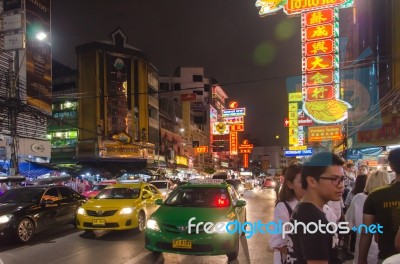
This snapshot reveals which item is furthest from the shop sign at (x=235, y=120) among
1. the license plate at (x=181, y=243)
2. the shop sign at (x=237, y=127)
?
the license plate at (x=181, y=243)

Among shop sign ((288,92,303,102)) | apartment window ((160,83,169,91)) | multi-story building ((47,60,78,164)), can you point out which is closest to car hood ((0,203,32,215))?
shop sign ((288,92,303,102))

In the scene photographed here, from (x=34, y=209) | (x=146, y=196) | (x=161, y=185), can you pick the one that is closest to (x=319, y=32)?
(x=161, y=185)

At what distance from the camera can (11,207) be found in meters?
11.3

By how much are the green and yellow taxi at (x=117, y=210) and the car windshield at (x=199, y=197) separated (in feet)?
8.63

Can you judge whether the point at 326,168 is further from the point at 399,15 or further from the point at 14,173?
the point at 399,15

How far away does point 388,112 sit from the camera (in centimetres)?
1680

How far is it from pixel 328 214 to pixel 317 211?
62 centimetres

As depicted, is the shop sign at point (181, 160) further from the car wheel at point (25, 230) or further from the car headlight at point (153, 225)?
the car headlight at point (153, 225)

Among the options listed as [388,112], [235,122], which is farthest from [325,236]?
[235,122]

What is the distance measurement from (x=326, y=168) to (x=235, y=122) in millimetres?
69243

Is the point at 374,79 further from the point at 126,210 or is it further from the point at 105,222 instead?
the point at 105,222

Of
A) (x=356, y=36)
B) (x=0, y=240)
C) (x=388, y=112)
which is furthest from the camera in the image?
(x=356, y=36)

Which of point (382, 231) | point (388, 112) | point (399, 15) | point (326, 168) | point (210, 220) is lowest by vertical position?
point (210, 220)

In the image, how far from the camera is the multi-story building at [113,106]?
43.5 metres
